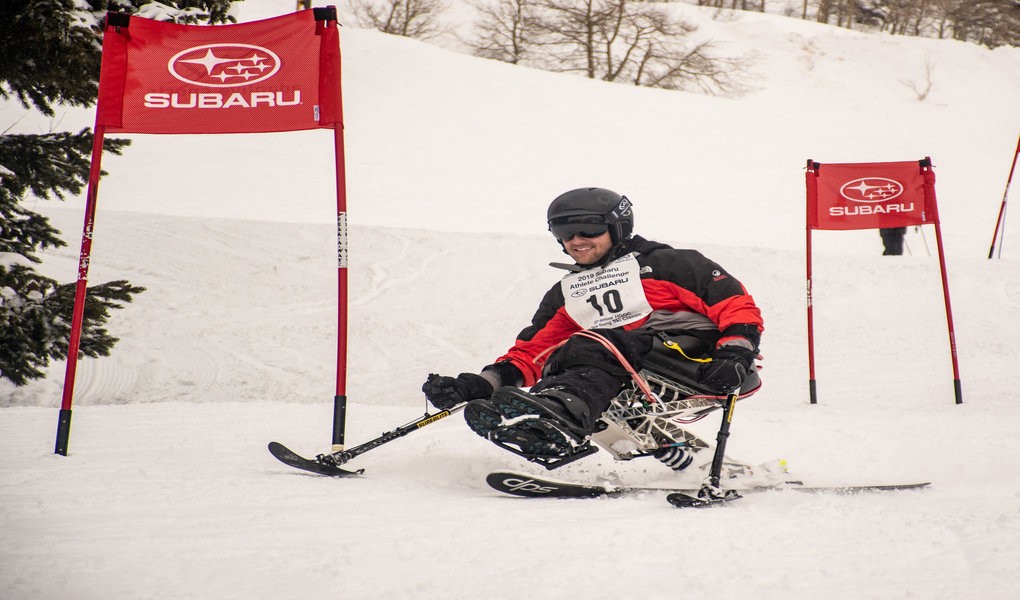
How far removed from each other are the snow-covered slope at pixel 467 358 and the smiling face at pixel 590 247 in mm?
1170

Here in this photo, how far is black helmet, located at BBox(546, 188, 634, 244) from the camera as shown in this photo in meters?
3.89

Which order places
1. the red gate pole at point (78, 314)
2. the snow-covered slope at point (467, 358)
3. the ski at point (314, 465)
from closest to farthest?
1. the snow-covered slope at point (467, 358)
2. the ski at point (314, 465)
3. the red gate pole at point (78, 314)

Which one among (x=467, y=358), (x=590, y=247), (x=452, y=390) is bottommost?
(x=467, y=358)

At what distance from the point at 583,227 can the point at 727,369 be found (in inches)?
41.8

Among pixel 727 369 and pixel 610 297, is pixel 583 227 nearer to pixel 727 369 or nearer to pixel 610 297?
pixel 610 297

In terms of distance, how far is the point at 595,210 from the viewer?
3.88 m

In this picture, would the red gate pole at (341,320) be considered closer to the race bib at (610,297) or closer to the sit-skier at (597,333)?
the sit-skier at (597,333)

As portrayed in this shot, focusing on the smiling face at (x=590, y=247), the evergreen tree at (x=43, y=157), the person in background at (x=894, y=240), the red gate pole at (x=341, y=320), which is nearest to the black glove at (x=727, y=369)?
the smiling face at (x=590, y=247)

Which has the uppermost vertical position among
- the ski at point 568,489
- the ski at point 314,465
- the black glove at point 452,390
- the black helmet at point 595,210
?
the black helmet at point 595,210

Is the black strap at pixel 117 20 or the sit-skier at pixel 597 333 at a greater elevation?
Answer: the black strap at pixel 117 20

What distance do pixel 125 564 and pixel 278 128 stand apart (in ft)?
8.57

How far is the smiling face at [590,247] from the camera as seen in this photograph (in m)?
3.99

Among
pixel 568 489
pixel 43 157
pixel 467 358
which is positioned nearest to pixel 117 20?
pixel 43 157

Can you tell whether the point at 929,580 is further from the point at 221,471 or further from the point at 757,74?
the point at 757,74
